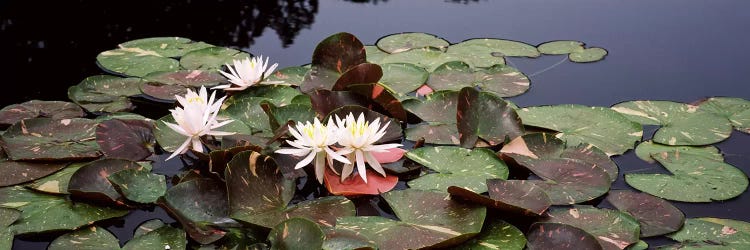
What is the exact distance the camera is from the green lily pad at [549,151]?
215cm

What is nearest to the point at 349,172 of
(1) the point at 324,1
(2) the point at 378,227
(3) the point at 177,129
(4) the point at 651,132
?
(2) the point at 378,227

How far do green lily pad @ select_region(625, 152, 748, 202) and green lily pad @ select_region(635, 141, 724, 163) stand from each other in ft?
0.13

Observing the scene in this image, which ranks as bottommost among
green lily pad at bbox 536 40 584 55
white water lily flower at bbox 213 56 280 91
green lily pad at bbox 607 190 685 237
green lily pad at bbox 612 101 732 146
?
green lily pad at bbox 607 190 685 237

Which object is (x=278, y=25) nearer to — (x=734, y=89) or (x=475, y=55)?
(x=475, y=55)

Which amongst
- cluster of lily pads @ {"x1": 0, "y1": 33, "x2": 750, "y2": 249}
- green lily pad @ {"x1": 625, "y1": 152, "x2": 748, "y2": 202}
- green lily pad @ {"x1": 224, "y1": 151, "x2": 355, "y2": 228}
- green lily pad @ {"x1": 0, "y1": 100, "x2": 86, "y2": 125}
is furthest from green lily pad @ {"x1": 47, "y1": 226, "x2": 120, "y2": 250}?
green lily pad @ {"x1": 625, "y1": 152, "x2": 748, "y2": 202}

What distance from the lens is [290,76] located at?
279 cm

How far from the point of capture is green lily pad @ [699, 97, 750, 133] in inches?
97.4

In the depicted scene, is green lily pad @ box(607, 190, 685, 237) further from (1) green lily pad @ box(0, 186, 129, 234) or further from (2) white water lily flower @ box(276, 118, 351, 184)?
(1) green lily pad @ box(0, 186, 129, 234)

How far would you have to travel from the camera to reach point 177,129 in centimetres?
200

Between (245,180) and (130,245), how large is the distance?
326mm

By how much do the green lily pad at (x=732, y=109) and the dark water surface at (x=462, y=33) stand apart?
0.24 feet

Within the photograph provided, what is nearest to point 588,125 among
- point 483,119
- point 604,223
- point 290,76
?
point 483,119

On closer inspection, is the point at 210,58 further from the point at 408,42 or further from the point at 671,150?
the point at 671,150

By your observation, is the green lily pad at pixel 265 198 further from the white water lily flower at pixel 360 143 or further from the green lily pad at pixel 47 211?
the green lily pad at pixel 47 211
